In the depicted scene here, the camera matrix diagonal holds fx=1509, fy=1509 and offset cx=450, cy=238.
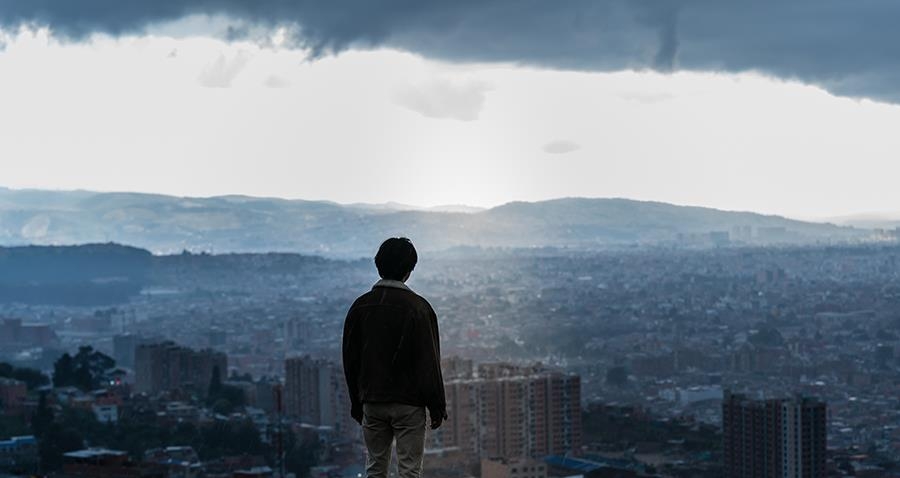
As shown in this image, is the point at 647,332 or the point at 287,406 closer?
the point at 287,406

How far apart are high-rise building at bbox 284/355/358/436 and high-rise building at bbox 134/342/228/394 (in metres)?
3.38

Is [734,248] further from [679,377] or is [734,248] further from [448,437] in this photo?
[448,437]

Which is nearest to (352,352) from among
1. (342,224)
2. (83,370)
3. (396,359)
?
(396,359)

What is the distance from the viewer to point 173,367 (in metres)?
24.9

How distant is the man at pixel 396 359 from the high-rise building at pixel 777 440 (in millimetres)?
12218

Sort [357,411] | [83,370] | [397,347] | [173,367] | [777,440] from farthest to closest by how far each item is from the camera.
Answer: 1. [173,367]
2. [83,370]
3. [777,440]
4. [357,411]
5. [397,347]

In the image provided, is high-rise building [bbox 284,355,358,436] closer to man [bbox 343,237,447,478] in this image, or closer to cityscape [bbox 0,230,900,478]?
cityscape [bbox 0,230,900,478]

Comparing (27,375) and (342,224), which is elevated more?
(342,224)

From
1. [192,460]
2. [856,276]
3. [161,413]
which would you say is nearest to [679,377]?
[161,413]

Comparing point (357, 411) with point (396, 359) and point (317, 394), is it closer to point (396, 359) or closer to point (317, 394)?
point (396, 359)

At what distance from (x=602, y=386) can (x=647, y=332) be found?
8244 mm

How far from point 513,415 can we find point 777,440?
355 cm

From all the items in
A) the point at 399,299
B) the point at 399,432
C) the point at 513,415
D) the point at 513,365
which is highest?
the point at 399,299

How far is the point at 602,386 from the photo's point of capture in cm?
2369
